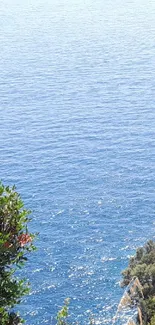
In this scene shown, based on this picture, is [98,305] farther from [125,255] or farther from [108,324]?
[125,255]

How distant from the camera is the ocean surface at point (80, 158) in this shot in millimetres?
67812

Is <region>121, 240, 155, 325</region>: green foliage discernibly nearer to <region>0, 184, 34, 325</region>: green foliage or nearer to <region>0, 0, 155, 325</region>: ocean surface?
<region>0, 0, 155, 325</region>: ocean surface

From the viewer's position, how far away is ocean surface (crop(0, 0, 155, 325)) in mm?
67812

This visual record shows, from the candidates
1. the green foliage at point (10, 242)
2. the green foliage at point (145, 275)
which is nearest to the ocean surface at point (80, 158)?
the green foliage at point (145, 275)

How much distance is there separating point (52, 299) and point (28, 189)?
26962 millimetres

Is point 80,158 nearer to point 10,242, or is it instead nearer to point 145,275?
point 145,275

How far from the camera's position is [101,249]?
73.2 meters

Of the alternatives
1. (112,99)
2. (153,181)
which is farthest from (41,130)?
(153,181)

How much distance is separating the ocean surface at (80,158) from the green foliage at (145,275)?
5.21m

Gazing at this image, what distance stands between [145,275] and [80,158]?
1829 inches

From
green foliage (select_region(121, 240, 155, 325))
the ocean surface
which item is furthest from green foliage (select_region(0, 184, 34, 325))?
the ocean surface

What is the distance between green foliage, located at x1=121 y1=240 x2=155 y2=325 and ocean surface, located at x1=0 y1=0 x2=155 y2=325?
5.21 m

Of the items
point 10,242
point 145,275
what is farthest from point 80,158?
point 10,242

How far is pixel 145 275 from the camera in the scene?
176 ft
